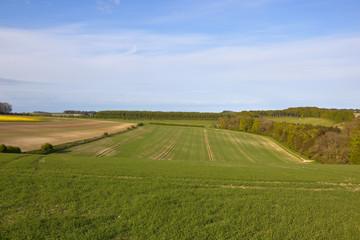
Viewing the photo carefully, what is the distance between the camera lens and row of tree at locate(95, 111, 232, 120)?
529ft

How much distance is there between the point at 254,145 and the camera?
66812 mm

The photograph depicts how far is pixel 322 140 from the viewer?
57.9 metres

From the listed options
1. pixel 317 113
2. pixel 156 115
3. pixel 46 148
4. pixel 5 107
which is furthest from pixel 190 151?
pixel 5 107

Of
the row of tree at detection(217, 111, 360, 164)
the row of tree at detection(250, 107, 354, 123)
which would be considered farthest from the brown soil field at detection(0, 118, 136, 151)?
the row of tree at detection(250, 107, 354, 123)

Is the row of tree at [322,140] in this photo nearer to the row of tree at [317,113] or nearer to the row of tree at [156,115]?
the row of tree at [317,113]

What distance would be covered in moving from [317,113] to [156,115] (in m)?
105

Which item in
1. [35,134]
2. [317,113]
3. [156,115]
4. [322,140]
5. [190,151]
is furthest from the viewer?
[156,115]

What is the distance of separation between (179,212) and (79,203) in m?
4.48

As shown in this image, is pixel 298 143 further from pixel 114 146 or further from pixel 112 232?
pixel 112 232

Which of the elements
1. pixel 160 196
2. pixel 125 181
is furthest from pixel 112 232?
pixel 125 181

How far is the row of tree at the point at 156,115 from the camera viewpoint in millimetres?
161375

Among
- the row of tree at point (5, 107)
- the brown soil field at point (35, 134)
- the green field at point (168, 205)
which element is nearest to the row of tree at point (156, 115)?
the row of tree at point (5, 107)

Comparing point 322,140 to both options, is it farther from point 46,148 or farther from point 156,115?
point 156,115

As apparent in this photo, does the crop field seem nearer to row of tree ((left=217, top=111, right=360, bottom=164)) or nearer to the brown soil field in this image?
row of tree ((left=217, top=111, right=360, bottom=164))
